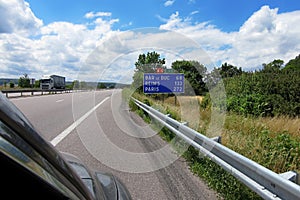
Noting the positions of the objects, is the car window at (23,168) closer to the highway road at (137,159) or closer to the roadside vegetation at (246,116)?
the highway road at (137,159)

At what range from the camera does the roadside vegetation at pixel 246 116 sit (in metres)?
4.59

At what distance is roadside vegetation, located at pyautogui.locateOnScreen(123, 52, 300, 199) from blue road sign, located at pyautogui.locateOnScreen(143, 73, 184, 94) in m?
0.64

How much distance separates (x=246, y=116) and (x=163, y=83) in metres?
5.46

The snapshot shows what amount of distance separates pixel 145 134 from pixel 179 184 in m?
4.62

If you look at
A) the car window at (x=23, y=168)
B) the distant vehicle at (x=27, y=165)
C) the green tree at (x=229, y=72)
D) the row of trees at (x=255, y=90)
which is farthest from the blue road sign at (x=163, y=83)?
the car window at (x=23, y=168)

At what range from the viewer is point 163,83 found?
53.8 ft

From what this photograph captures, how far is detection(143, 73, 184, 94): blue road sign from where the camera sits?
15.9 metres

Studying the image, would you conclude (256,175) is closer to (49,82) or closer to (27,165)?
(27,165)

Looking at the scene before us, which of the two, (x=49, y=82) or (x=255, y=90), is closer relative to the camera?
(x=255, y=90)

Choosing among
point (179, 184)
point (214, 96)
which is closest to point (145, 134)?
point (179, 184)

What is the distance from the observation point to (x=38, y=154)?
0.97 meters

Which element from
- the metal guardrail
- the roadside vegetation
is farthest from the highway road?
the metal guardrail

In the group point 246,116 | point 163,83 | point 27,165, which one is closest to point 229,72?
point 163,83

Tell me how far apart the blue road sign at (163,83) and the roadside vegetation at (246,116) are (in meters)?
0.64
